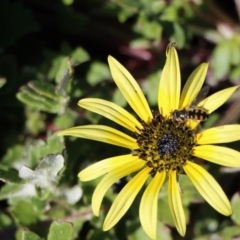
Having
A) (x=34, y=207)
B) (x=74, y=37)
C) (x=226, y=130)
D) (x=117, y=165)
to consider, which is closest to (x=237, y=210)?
(x=226, y=130)

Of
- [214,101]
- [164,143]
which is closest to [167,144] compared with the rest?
[164,143]

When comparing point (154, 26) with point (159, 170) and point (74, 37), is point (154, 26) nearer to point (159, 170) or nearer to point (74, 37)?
point (74, 37)

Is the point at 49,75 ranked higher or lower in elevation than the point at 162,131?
higher

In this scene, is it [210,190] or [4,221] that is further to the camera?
[4,221]

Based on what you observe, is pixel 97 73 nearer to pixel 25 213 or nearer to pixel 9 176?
pixel 25 213

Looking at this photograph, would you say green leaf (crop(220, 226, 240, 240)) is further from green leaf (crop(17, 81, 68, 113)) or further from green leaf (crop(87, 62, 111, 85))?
green leaf (crop(87, 62, 111, 85))

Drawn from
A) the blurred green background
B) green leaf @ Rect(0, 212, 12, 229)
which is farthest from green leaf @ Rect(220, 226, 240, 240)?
green leaf @ Rect(0, 212, 12, 229)
